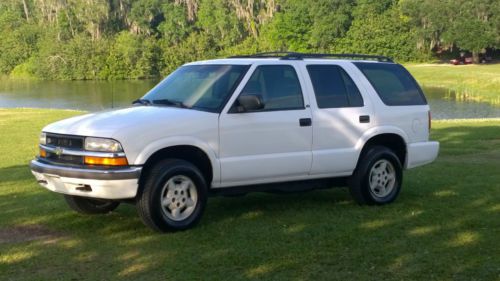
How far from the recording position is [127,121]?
7.07 m

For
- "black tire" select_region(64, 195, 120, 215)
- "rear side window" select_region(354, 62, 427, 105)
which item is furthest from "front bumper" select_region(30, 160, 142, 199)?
"rear side window" select_region(354, 62, 427, 105)

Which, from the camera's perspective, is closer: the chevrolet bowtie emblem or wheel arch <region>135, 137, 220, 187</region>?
wheel arch <region>135, 137, 220, 187</region>

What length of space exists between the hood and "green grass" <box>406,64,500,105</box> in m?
A: 36.3

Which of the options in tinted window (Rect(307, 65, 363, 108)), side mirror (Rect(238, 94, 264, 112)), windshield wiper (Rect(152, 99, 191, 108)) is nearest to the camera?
side mirror (Rect(238, 94, 264, 112))

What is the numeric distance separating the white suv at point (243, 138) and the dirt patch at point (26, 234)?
482mm

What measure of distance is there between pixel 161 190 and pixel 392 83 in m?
3.67

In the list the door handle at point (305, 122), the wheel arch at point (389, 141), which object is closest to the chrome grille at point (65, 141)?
the door handle at point (305, 122)

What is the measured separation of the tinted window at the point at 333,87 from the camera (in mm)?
8422

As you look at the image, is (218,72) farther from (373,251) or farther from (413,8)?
(413,8)

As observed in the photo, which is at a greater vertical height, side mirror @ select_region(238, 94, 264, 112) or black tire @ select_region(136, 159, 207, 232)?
side mirror @ select_region(238, 94, 264, 112)

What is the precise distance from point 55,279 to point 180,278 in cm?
100

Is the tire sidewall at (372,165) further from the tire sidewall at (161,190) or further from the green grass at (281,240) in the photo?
the tire sidewall at (161,190)

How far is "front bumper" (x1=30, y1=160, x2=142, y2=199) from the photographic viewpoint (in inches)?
267

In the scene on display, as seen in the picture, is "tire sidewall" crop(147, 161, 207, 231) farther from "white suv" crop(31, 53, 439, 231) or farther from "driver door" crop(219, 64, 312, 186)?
"driver door" crop(219, 64, 312, 186)
